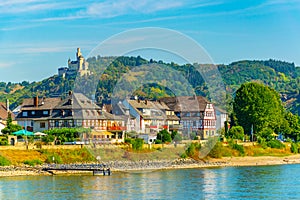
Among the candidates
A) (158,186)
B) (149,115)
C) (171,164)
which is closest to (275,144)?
(149,115)

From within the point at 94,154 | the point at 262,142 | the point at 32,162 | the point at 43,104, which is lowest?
the point at 32,162

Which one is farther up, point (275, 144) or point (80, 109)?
point (80, 109)

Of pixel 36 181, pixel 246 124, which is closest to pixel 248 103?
pixel 246 124

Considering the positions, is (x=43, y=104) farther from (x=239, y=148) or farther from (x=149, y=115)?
(x=239, y=148)

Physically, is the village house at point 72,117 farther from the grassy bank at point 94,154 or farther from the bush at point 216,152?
the bush at point 216,152

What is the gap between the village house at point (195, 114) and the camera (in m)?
76.8

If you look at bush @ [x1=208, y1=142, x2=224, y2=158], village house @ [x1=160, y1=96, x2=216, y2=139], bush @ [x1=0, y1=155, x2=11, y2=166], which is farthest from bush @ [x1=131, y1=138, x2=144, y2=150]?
bush @ [x1=0, y1=155, x2=11, y2=166]

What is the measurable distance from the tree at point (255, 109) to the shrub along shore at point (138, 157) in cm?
677

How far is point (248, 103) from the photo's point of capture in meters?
87.1

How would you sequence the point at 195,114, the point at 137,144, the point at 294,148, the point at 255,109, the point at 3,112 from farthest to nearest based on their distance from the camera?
the point at 294,148 < the point at 255,109 < the point at 195,114 < the point at 3,112 < the point at 137,144

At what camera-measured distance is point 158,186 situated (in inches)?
1823

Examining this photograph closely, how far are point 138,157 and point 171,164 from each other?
327 centimetres

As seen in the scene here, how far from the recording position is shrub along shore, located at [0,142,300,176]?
56.2 m

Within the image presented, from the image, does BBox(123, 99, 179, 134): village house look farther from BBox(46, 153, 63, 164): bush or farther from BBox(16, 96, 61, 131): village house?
BBox(46, 153, 63, 164): bush
